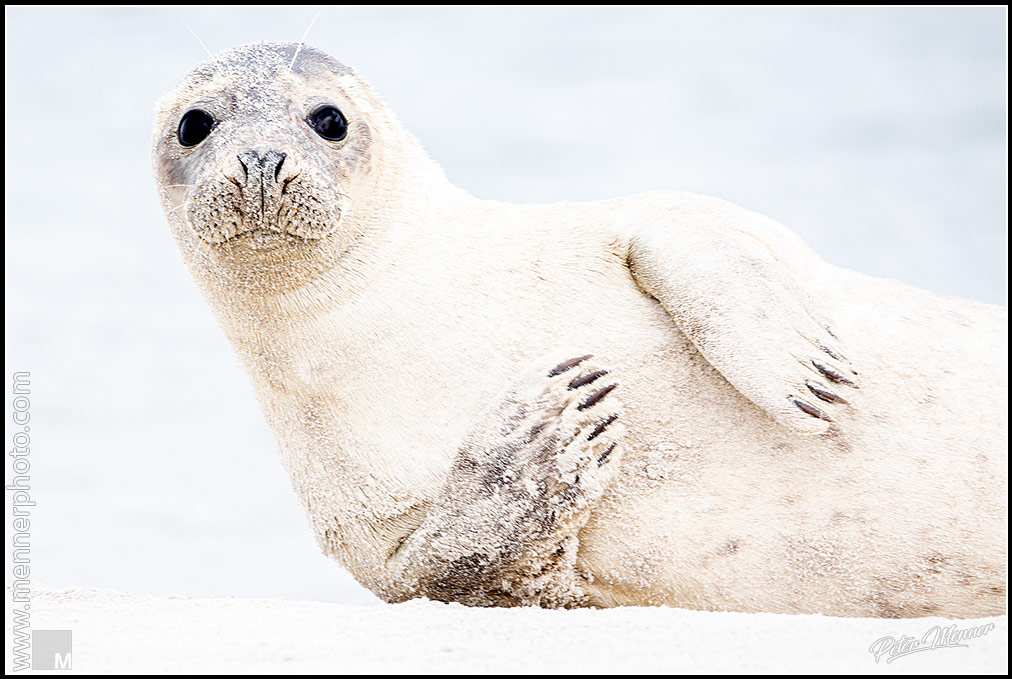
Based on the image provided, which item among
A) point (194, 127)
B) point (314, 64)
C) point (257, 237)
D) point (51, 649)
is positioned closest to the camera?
point (51, 649)

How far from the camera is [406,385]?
4.39 m

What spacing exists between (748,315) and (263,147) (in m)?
1.83

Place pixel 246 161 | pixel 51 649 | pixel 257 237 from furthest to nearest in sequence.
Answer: pixel 257 237, pixel 246 161, pixel 51 649

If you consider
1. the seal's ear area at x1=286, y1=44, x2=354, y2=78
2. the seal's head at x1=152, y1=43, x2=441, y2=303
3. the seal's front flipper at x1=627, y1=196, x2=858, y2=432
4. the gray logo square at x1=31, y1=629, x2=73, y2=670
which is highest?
the seal's ear area at x1=286, y1=44, x2=354, y2=78

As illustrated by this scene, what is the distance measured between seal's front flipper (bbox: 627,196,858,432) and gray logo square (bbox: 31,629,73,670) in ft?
7.73

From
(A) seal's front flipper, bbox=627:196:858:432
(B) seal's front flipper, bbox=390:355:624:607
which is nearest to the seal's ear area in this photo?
(A) seal's front flipper, bbox=627:196:858:432

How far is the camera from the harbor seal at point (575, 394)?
4168mm

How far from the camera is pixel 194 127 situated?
4418 mm

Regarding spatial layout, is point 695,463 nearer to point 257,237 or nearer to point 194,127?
point 257,237

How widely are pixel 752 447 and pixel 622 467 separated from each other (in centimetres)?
49

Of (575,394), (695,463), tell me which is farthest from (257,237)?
(695,463)

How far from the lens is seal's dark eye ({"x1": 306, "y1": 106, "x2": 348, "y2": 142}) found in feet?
14.6

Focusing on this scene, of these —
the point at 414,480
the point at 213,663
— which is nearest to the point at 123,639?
the point at 213,663

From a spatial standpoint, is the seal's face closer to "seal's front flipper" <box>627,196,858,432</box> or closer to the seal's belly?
the seal's belly
